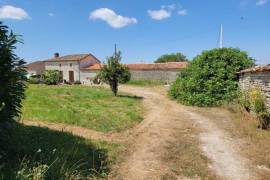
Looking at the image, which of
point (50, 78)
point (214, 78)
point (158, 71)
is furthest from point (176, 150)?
point (158, 71)

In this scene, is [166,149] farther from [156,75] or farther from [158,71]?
[156,75]

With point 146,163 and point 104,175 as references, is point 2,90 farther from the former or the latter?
point 146,163

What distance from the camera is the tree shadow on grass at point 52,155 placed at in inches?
205

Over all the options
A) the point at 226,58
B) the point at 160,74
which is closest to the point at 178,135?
the point at 226,58

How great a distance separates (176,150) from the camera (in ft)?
26.1

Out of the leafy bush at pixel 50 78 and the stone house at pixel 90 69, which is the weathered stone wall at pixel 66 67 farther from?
the leafy bush at pixel 50 78

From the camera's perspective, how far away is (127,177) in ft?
19.5

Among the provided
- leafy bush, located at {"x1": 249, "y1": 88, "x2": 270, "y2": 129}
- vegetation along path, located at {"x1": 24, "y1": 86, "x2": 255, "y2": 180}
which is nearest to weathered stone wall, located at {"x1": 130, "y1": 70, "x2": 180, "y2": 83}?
leafy bush, located at {"x1": 249, "y1": 88, "x2": 270, "y2": 129}

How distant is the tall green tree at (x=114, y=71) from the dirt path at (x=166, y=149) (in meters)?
7.93

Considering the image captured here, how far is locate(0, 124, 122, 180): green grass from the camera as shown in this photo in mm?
5068

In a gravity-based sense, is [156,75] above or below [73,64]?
below

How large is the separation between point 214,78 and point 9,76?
14.6m

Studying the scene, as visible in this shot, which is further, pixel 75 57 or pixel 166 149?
pixel 75 57

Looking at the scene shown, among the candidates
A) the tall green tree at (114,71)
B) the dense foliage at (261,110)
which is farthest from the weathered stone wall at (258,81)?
the tall green tree at (114,71)
